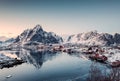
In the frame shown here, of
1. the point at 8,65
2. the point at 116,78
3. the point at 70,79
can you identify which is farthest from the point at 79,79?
the point at 8,65

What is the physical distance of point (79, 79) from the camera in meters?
73.1

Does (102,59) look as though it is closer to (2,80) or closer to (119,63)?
(119,63)

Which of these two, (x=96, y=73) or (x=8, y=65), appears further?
(x=8, y=65)

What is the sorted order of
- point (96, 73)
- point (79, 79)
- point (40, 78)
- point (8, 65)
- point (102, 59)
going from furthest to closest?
1. point (102, 59)
2. point (8, 65)
3. point (40, 78)
4. point (79, 79)
5. point (96, 73)

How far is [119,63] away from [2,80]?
57952mm

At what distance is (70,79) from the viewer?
7381cm

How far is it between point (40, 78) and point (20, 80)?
24.0 feet

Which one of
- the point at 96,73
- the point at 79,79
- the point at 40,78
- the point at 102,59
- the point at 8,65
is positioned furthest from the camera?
the point at 102,59

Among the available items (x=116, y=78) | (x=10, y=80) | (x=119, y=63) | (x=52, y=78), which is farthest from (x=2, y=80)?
(x=119, y=63)

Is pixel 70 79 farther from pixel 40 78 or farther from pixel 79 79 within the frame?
pixel 40 78

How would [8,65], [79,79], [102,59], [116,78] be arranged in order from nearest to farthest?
[116,78]
[79,79]
[8,65]
[102,59]

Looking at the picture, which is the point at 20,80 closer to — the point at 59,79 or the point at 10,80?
the point at 10,80

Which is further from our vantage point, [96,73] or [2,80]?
[2,80]

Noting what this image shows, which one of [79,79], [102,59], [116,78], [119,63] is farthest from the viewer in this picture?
[102,59]
